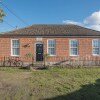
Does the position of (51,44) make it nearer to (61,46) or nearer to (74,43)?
A: (61,46)

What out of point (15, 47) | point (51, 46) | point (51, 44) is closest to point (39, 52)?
point (51, 46)

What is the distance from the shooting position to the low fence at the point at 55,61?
84.6ft

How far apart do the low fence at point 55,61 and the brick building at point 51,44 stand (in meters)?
0.35

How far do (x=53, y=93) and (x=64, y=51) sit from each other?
14.3 m

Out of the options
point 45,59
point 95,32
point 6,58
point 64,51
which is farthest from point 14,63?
point 95,32

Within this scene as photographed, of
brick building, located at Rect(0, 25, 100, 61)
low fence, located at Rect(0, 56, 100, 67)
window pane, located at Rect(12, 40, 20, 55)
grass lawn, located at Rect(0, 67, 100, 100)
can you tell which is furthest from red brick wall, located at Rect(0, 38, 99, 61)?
grass lawn, located at Rect(0, 67, 100, 100)

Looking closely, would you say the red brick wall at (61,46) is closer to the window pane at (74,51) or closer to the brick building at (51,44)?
the brick building at (51,44)

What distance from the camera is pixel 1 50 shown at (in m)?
27.5

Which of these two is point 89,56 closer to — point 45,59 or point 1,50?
point 45,59

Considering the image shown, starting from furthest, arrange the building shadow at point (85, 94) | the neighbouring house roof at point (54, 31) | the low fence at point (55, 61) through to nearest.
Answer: the neighbouring house roof at point (54, 31), the low fence at point (55, 61), the building shadow at point (85, 94)

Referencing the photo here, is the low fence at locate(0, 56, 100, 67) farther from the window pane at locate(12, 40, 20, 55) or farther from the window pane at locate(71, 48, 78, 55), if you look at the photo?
the window pane at locate(12, 40, 20, 55)

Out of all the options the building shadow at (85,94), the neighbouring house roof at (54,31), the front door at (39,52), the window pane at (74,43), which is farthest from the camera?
the front door at (39,52)

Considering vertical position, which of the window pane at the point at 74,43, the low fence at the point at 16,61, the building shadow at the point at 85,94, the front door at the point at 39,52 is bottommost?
the building shadow at the point at 85,94

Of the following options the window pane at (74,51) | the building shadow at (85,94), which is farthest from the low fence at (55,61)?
the building shadow at (85,94)
